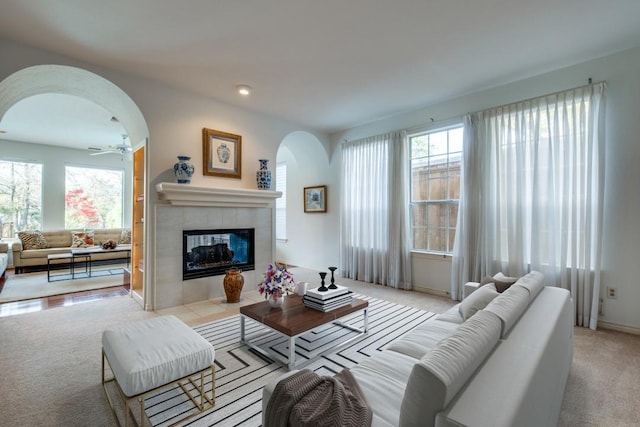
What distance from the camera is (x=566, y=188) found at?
127 inches

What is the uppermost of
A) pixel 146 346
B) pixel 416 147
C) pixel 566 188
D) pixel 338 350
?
pixel 416 147

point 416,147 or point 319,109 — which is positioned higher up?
point 319,109

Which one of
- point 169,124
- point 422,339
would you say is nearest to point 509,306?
point 422,339

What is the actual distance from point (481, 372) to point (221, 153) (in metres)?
4.01

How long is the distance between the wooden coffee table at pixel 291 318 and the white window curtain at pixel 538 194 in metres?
2.02

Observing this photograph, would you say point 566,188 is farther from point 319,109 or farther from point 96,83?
point 96,83

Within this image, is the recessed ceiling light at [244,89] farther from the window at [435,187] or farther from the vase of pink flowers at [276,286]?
the window at [435,187]

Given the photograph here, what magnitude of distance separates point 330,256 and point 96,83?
4.42 metres

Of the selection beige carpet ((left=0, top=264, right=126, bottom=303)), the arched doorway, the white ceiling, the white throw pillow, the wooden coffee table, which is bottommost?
beige carpet ((left=0, top=264, right=126, bottom=303))

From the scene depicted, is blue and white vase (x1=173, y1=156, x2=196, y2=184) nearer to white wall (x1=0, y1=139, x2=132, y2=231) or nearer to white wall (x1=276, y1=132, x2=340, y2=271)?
white wall (x1=276, y1=132, x2=340, y2=271)

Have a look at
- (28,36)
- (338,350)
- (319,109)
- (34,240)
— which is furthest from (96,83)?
(34,240)

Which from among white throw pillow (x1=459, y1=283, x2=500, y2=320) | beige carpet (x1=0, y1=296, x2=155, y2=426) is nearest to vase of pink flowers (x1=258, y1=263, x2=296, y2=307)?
beige carpet (x1=0, y1=296, x2=155, y2=426)

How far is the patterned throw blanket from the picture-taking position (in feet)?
3.20

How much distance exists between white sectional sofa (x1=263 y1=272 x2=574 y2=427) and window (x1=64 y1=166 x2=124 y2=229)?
27.1ft
